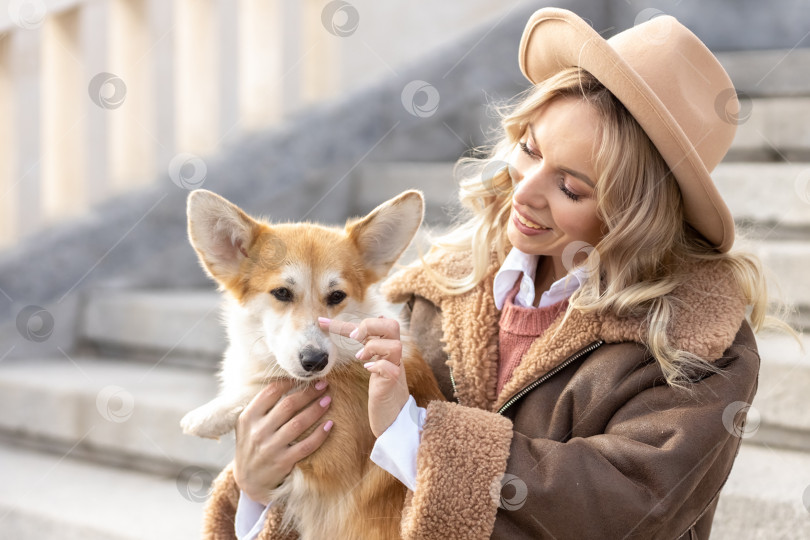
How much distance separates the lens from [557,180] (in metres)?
1.38

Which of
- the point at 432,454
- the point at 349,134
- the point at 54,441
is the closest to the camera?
the point at 432,454

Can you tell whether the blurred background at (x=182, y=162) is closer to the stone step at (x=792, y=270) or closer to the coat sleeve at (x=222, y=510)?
the stone step at (x=792, y=270)

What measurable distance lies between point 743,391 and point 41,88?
115 inches

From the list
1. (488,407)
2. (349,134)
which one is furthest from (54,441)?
(488,407)

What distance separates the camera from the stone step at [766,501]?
176cm

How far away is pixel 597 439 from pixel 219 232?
2.61ft

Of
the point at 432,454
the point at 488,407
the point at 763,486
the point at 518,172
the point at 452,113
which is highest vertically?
the point at 518,172

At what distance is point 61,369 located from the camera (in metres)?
2.99

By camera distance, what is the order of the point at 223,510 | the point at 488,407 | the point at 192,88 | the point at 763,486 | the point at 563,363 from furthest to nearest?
the point at 192,88 < the point at 763,486 < the point at 223,510 < the point at 488,407 < the point at 563,363

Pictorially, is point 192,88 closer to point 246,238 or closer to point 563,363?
point 246,238
